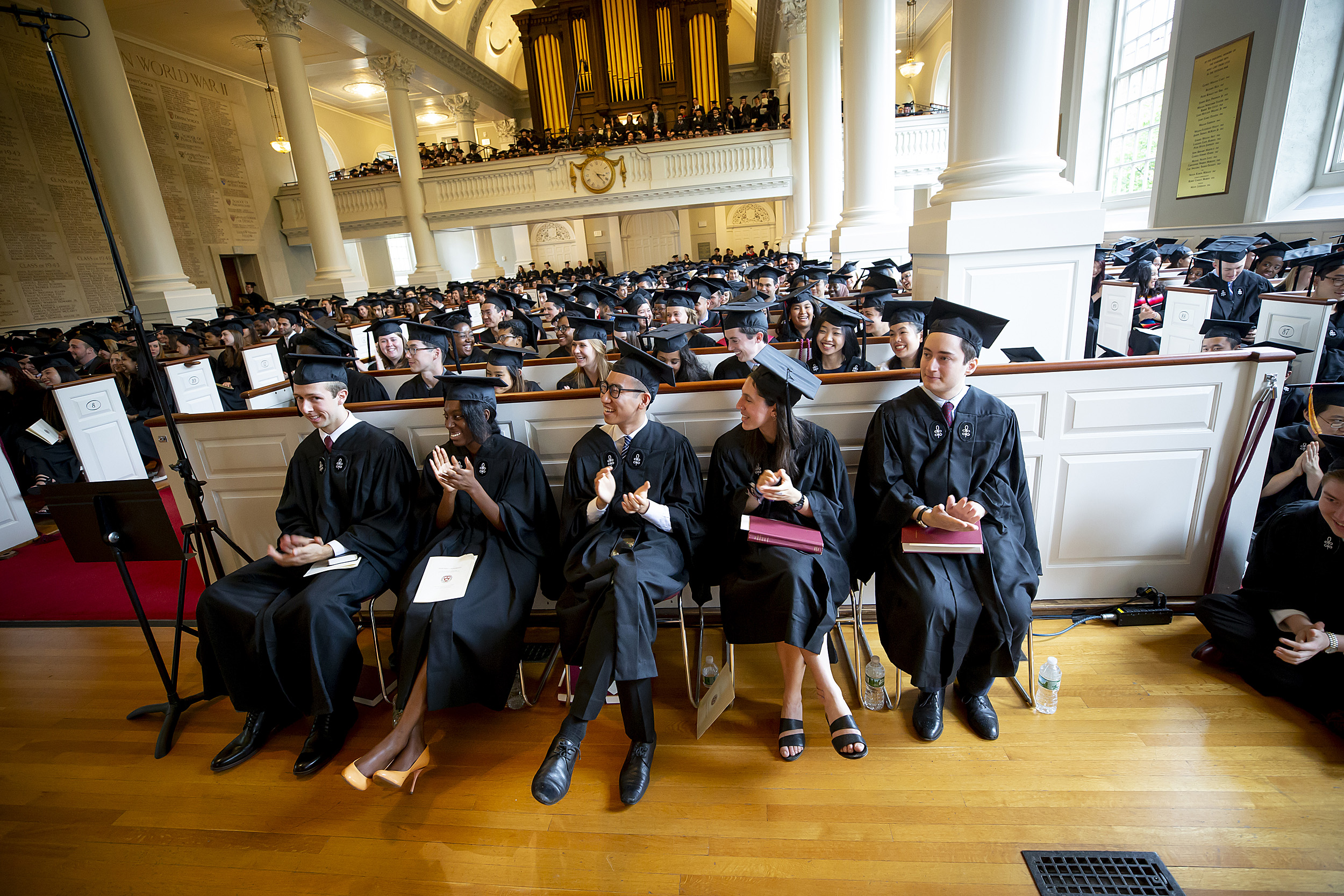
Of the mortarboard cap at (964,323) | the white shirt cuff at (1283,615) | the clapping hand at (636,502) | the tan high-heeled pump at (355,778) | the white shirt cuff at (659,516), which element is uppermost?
the mortarboard cap at (964,323)

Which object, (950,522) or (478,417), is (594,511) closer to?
(478,417)

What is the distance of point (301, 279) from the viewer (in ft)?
63.7

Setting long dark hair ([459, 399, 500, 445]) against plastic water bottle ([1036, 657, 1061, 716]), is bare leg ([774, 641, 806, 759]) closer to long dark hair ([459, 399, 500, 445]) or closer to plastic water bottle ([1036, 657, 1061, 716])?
plastic water bottle ([1036, 657, 1061, 716])

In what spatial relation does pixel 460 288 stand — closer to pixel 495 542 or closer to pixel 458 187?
pixel 458 187

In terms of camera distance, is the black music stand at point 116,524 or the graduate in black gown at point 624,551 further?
the black music stand at point 116,524

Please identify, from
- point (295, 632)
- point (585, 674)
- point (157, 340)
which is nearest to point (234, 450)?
point (295, 632)

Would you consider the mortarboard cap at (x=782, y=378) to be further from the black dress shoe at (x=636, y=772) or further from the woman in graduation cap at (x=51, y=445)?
the woman in graduation cap at (x=51, y=445)

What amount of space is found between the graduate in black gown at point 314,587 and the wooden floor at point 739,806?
18 centimetres

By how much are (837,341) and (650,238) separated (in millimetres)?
23774

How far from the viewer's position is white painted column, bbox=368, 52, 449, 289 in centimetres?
1577

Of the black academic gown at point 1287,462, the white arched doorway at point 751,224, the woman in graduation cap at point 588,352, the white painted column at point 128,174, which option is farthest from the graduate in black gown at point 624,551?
the white arched doorway at point 751,224

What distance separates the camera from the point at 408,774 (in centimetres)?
237

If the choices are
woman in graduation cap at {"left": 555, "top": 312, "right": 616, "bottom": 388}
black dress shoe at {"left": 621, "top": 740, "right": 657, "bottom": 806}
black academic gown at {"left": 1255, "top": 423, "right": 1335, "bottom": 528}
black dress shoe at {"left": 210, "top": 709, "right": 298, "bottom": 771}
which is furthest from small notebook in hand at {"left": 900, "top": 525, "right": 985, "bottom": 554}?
black dress shoe at {"left": 210, "top": 709, "right": 298, "bottom": 771}

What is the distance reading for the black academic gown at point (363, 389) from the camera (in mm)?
4215
